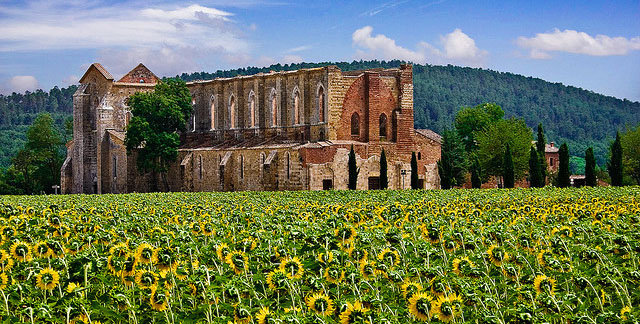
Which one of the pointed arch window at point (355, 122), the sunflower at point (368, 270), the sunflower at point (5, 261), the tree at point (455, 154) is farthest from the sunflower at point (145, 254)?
the tree at point (455, 154)

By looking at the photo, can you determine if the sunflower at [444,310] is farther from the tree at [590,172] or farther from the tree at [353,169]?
the tree at [590,172]

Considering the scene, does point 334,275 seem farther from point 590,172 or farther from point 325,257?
point 590,172

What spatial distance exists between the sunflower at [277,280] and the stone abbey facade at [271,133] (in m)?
59.8

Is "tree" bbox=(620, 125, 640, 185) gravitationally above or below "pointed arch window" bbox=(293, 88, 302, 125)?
below

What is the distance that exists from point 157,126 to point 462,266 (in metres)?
74.3

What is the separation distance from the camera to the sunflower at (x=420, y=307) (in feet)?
35.0

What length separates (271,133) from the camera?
8381cm

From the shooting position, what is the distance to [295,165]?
7400cm

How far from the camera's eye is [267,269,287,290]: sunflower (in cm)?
1224

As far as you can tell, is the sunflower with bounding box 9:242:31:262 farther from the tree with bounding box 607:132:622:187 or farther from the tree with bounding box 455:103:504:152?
the tree with bounding box 455:103:504:152

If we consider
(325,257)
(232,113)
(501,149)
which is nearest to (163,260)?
(325,257)

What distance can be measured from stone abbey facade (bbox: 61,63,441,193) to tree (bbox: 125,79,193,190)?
2.16 meters

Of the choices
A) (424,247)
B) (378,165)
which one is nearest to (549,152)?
(378,165)

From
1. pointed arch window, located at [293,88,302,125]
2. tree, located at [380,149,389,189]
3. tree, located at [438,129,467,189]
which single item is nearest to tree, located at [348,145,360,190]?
tree, located at [380,149,389,189]
